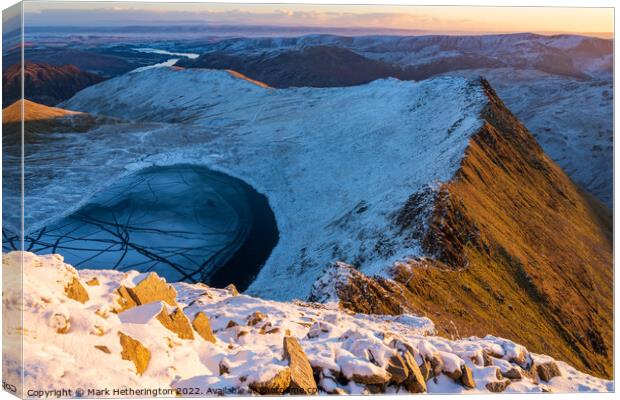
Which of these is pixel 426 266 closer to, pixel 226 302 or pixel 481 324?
pixel 481 324

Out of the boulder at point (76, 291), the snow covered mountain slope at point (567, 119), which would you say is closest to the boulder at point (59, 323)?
the boulder at point (76, 291)

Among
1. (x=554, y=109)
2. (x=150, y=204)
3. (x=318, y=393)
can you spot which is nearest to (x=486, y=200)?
(x=150, y=204)

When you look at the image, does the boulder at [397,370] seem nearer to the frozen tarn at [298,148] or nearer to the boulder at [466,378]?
the boulder at [466,378]

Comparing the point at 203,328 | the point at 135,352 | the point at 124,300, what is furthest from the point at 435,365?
the point at 124,300

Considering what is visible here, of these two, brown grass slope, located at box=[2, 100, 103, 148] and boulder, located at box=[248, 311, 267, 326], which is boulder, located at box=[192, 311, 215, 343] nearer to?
boulder, located at box=[248, 311, 267, 326]

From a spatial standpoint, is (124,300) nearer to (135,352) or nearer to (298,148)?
(135,352)

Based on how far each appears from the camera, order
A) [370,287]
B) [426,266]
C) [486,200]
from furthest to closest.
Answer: [486,200], [426,266], [370,287]
